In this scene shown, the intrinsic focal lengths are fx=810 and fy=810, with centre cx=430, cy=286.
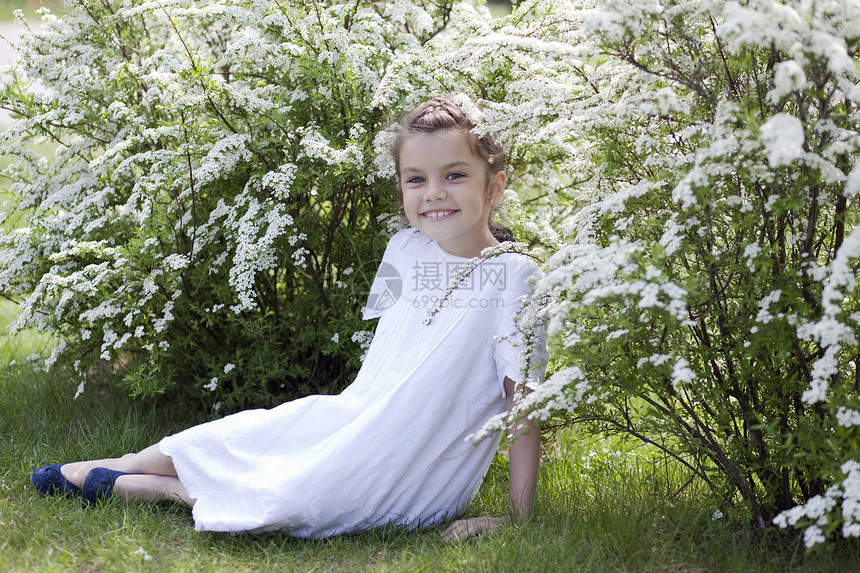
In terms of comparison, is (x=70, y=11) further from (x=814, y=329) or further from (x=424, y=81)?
(x=814, y=329)

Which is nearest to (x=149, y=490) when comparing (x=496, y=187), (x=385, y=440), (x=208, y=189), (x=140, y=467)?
(x=140, y=467)

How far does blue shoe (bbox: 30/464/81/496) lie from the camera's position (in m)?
2.63

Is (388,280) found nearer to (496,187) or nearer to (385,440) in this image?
(496,187)

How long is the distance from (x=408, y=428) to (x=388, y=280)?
0.64 meters

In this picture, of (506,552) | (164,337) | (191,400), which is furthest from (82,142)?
(506,552)

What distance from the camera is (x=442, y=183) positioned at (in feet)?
8.33

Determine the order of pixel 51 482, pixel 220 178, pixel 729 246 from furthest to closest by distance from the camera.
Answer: pixel 220 178 < pixel 51 482 < pixel 729 246

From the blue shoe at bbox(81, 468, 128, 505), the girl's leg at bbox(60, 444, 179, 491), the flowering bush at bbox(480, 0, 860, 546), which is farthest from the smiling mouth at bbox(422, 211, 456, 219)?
the blue shoe at bbox(81, 468, 128, 505)

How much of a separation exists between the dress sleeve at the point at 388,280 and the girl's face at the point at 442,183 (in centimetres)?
24

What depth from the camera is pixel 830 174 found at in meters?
1.73

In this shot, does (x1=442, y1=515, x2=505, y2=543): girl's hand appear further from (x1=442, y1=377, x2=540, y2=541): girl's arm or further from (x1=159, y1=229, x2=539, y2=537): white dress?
(x1=159, y1=229, x2=539, y2=537): white dress

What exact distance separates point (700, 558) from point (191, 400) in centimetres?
215

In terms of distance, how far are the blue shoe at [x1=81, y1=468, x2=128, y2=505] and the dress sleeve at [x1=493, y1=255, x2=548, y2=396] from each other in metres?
1.30

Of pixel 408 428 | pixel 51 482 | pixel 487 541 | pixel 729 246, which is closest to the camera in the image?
pixel 729 246
